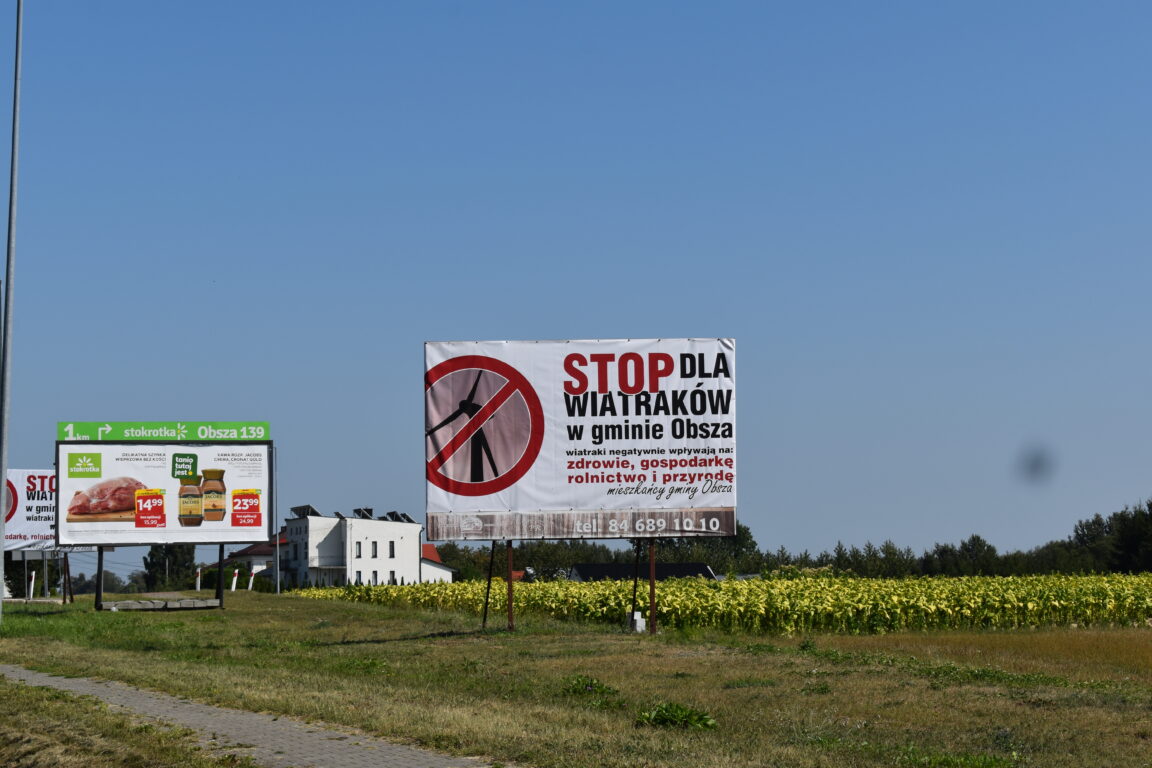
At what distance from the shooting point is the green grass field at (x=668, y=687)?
33.2 feet

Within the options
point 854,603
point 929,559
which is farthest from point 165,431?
point 929,559

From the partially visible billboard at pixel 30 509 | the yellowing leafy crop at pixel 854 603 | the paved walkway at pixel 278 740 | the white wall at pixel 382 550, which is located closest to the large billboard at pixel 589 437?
the yellowing leafy crop at pixel 854 603

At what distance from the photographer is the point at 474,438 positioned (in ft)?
A: 74.6

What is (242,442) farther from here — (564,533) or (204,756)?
(204,756)

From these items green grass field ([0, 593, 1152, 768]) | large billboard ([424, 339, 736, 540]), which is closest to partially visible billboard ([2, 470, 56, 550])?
green grass field ([0, 593, 1152, 768])

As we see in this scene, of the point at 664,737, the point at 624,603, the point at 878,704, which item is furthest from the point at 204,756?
the point at 624,603

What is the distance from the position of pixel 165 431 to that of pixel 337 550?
60621 mm

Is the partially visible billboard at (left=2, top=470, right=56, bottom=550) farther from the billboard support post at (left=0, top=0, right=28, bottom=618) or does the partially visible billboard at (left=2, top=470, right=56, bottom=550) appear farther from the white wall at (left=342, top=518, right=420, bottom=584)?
the white wall at (left=342, top=518, right=420, bottom=584)

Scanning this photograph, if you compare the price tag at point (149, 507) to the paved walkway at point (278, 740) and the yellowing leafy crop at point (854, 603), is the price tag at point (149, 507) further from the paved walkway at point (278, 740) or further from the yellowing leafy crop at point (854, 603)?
the paved walkway at point (278, 740)

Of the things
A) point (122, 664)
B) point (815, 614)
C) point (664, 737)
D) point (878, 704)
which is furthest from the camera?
point (815, 614)

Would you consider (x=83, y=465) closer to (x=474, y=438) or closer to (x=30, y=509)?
(x=30, y=509)

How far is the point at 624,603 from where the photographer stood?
26.7 meters

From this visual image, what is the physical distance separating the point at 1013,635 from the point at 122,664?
17229 millimetres

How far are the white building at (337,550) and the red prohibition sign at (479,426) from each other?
69142 millimetres
